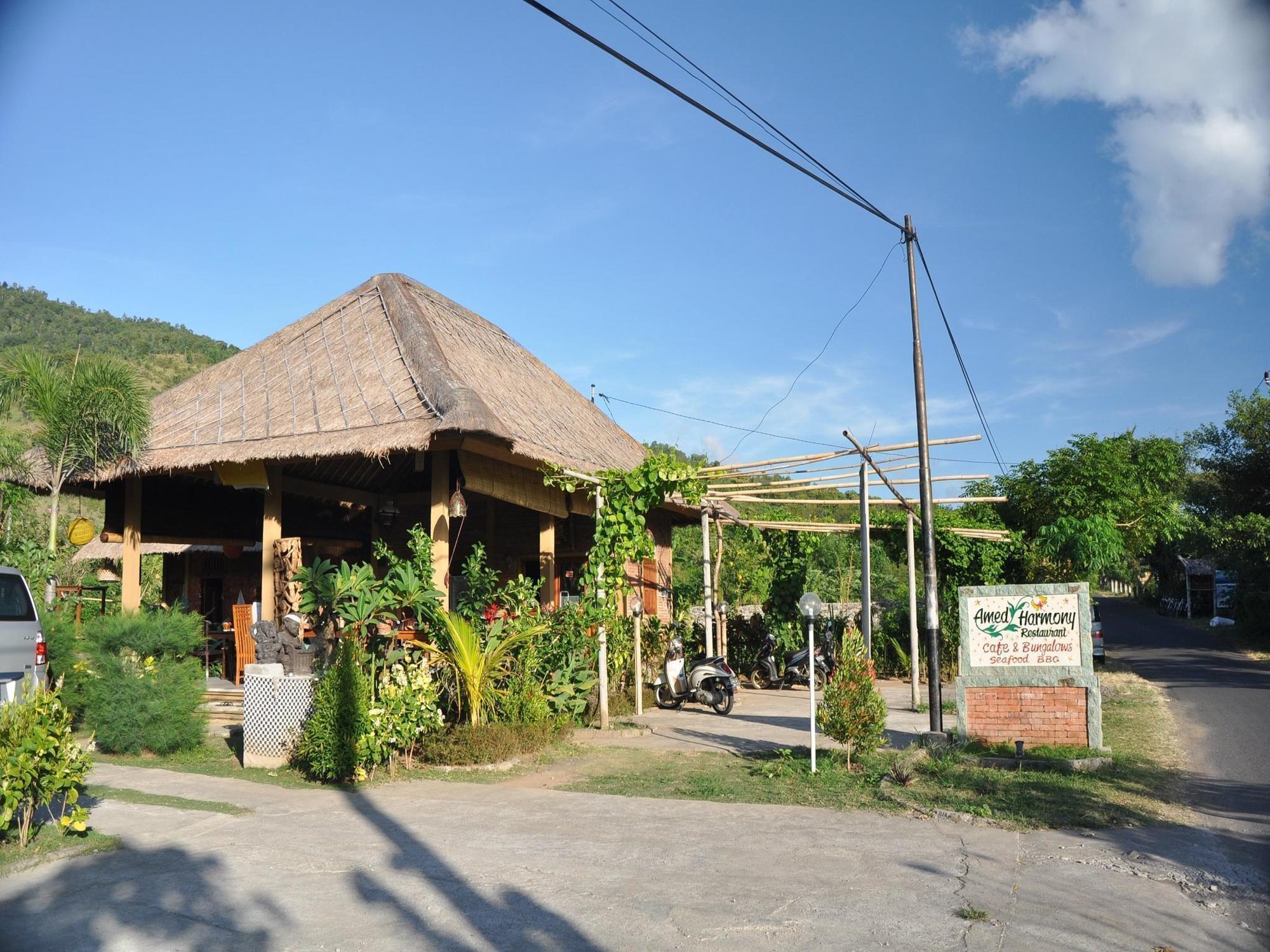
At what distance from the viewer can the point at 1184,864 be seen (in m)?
6.05

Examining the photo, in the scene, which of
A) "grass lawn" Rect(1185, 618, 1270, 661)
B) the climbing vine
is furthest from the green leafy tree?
the climbing vine

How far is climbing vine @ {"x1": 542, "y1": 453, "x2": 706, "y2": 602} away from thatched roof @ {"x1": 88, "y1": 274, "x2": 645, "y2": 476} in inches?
25.7

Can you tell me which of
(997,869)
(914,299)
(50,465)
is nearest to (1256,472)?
(914,299)

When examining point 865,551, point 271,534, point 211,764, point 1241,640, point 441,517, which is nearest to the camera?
point 211,764

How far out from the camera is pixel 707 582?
15820 mm

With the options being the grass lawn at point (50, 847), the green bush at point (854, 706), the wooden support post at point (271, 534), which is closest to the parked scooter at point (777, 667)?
the green bush at point (854, 706)

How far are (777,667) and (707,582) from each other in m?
4.18

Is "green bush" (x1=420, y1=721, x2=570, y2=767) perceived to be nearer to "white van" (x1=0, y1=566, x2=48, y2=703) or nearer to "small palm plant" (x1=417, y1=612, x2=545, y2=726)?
"small palm plant" (x1=417, y1=612, x2=545, y2=726)

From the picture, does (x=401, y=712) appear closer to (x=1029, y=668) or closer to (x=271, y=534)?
(x=271, y=534)

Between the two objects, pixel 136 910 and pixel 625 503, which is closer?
pixel 136 910

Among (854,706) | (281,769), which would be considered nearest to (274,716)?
(281,769)

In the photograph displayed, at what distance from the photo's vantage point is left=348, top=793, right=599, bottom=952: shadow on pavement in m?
4.73

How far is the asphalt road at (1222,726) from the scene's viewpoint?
7.19m

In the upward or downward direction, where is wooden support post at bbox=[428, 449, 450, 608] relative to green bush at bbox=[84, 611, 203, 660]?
upward
